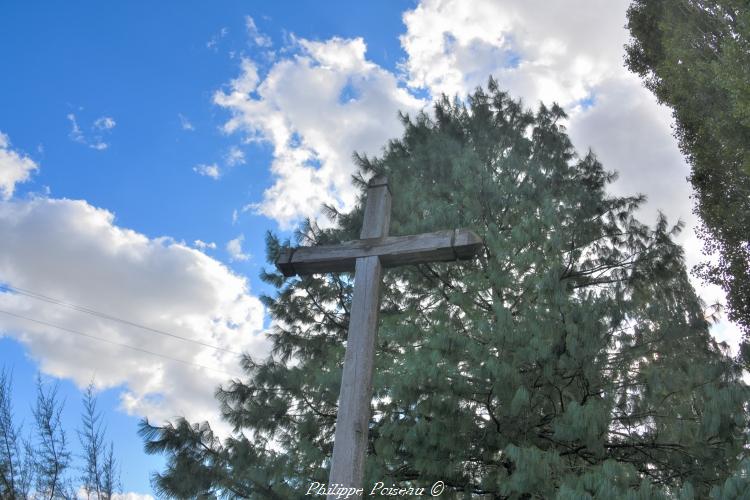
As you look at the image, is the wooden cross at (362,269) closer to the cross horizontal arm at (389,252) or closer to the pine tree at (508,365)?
the cross horizontal arm at (389,252)

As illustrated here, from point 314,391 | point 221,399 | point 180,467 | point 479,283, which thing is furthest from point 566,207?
point 180,467

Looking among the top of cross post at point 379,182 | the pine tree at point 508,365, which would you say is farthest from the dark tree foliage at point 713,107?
the top of cross post at point 379,182

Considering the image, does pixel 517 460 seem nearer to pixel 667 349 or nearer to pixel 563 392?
pixel 563 392

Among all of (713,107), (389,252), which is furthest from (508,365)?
(713,107)

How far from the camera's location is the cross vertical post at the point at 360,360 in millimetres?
2676

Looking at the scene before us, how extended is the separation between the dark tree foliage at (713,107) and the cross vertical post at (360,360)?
14.8 ft

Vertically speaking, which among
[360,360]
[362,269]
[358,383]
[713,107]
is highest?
[713,107]

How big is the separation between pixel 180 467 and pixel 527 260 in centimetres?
337

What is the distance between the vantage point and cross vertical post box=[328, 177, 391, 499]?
8.78 ft

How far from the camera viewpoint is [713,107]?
762 centimetres

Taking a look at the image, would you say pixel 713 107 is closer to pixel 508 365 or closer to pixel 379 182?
pixel 508 365

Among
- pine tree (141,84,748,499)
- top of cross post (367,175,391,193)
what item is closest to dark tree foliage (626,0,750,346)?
pine tree (141,84,748,499)

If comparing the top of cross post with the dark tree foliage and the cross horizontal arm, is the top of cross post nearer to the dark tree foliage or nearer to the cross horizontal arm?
the cross horizontal arm

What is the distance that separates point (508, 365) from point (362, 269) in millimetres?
1481
